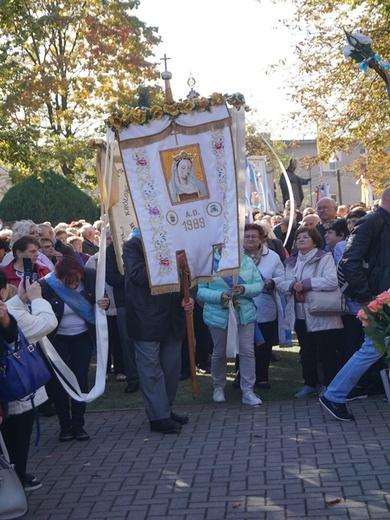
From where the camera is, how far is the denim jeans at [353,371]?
8.27m

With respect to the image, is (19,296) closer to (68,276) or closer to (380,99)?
(68,276)

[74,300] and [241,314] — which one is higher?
[74,300]

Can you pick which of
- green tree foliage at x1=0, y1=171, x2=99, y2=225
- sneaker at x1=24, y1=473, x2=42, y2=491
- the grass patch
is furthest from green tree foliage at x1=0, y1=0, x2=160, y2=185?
sneaker at x1=24, y1=473, x2=42, y2=491

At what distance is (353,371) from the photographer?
8.42 m

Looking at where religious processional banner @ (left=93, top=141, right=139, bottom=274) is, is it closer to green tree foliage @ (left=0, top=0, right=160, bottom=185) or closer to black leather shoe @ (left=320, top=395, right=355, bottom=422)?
black leather shoe @ (left=320, top=395, right=355, bottom=422)

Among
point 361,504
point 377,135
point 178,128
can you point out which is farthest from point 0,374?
point 377,135

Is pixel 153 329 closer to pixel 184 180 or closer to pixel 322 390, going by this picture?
pixel 184 180

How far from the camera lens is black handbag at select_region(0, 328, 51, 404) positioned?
623 centimetres

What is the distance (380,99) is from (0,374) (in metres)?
16.9

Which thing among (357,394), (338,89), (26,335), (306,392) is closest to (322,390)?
(306,392)

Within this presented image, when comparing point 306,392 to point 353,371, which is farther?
point 306,392

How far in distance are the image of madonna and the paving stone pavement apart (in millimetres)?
2151

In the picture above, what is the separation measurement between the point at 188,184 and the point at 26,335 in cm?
285

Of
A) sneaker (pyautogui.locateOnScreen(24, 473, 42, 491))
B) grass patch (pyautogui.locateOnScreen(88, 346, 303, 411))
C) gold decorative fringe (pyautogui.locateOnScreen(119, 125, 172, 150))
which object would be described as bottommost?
grass patch (pyautogui.locateOnScreen(88, 346, 303, 411))
